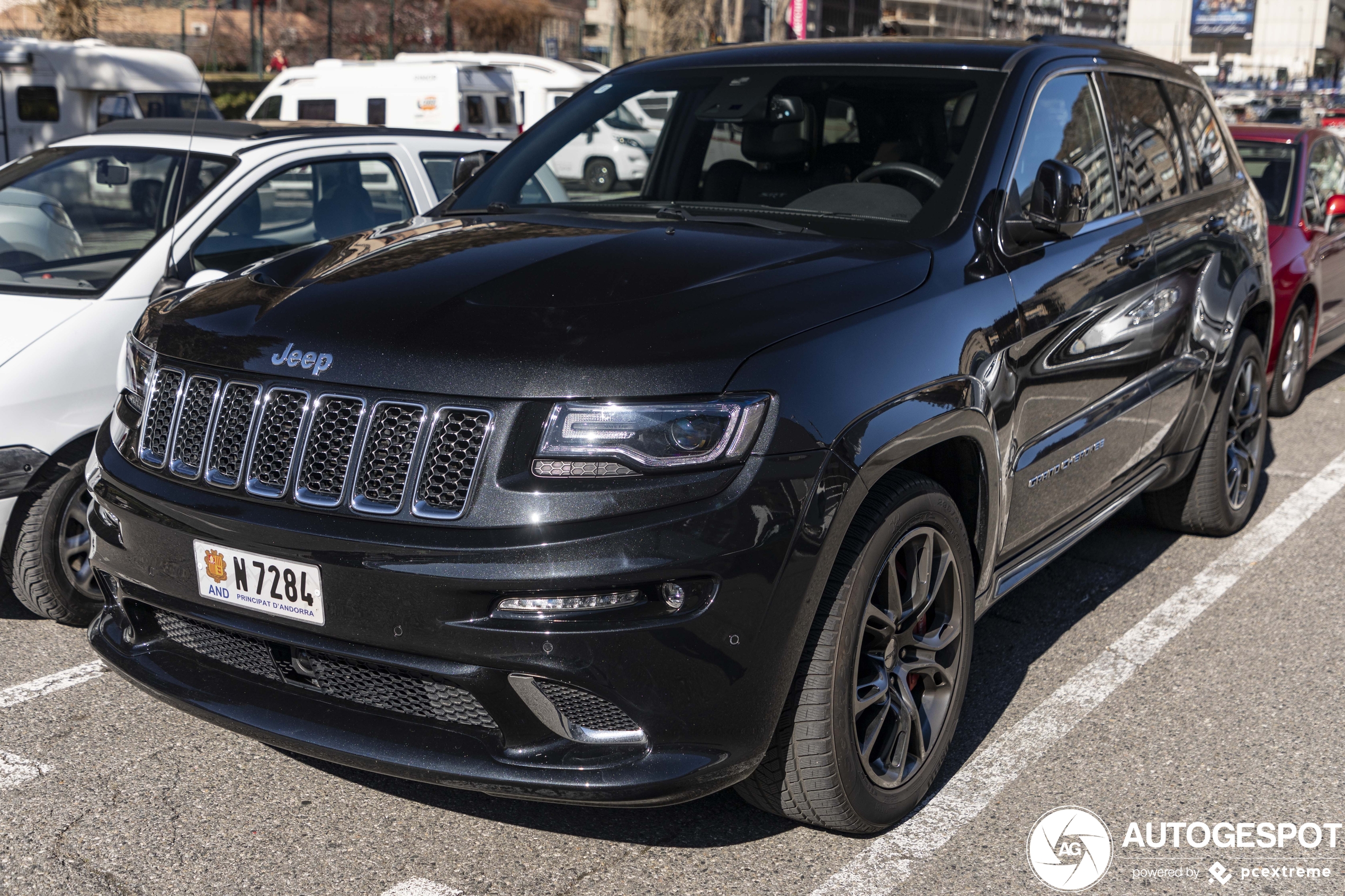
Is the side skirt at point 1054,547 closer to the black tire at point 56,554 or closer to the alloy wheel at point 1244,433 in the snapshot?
the alloy wheel at point 1244,433

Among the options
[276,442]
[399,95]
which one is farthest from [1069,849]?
[399,95]

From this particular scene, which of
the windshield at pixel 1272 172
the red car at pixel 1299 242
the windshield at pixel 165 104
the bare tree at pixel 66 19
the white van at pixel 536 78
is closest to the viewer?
the red car at pixel 1299 242

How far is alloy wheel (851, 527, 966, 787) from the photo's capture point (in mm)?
3070

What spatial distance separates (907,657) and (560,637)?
105cm

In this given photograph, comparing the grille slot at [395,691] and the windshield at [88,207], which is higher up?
the windshield at [88,207]

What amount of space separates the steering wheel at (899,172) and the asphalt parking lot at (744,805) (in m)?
1.51

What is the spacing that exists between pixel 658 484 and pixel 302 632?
824 mm

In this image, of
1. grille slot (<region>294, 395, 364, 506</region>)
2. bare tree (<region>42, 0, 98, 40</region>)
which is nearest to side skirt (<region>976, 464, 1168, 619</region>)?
grille slot (<region>294, 395, 364, 506</region>)

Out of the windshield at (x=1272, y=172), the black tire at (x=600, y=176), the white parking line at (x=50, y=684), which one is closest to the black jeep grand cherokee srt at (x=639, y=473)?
the white parking line at (x=50, y=684)

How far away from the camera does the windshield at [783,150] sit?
12.5 feet

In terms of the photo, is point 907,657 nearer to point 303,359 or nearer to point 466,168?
point 303,359

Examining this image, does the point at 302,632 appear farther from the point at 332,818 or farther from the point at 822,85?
the point at 822,85

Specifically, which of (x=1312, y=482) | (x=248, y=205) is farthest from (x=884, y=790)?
(x=1312, y=482)

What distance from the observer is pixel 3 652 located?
168 inches
